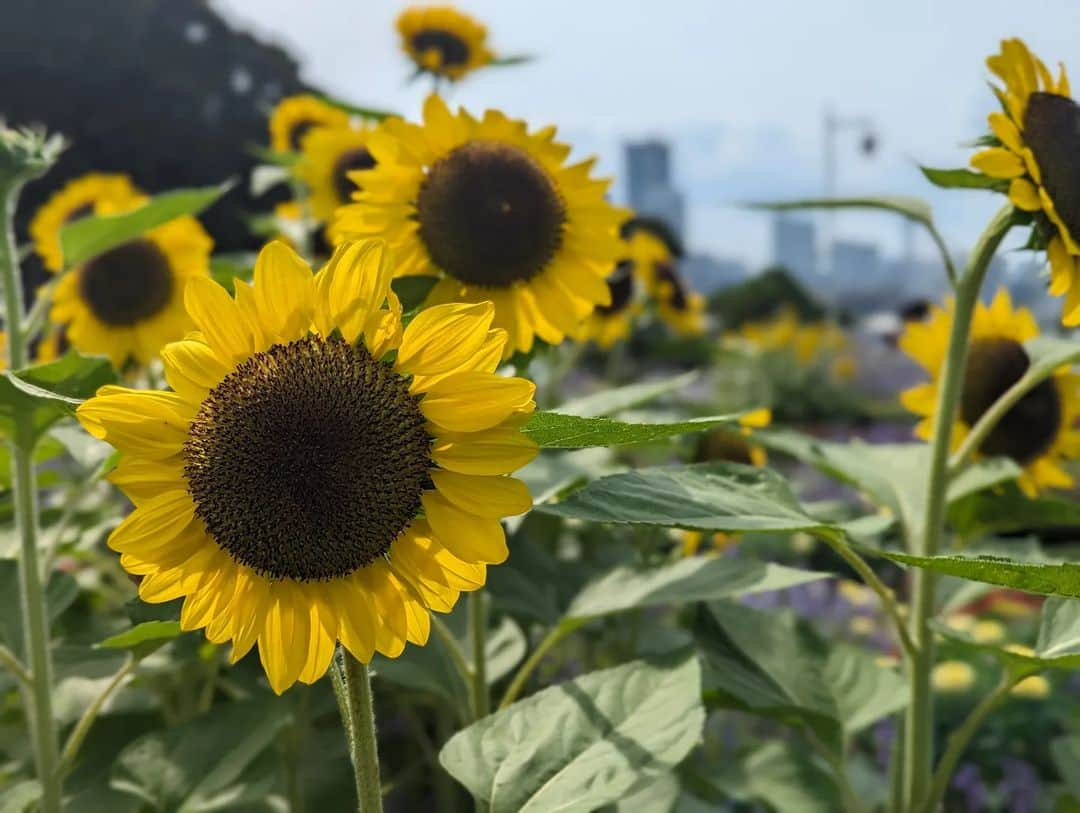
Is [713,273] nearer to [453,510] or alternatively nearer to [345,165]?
[345,165]

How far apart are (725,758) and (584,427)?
3.85 feet

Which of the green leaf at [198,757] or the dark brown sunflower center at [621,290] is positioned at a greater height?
the dark brown sunflower center at [621,290]

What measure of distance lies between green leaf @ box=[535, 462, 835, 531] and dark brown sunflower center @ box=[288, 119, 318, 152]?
165cm

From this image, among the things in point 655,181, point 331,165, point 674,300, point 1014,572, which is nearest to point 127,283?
point 331,165

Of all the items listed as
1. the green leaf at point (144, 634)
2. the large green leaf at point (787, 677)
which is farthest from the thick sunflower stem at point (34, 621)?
the large green leaf at point (787, 677)

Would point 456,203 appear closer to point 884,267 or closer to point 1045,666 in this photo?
point 1045,666

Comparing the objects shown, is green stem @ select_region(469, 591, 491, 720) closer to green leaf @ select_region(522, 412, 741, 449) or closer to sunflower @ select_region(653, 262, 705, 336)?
green leaf @ select_region(522, 412, 741, 449)

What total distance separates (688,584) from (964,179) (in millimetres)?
361

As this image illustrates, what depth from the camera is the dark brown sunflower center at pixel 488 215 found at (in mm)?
872

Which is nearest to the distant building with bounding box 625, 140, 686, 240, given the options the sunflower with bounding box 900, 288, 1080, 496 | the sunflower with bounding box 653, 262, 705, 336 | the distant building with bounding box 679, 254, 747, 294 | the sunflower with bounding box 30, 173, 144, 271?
the distant building with bounding box 679, 254, 747, 294

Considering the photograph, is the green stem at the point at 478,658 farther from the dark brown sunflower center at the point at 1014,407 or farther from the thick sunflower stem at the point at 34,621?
the dark brown sunflower center at the point at 1014,407

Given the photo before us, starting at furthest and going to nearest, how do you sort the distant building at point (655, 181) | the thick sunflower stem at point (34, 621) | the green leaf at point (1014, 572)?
the distant building at point (655, 181) < the thick sunflower stem at point (34, 621) < the green leaf at point (1014, 572)

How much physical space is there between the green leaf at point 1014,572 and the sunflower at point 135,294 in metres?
1.13

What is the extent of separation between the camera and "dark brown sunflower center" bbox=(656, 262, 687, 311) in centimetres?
278
